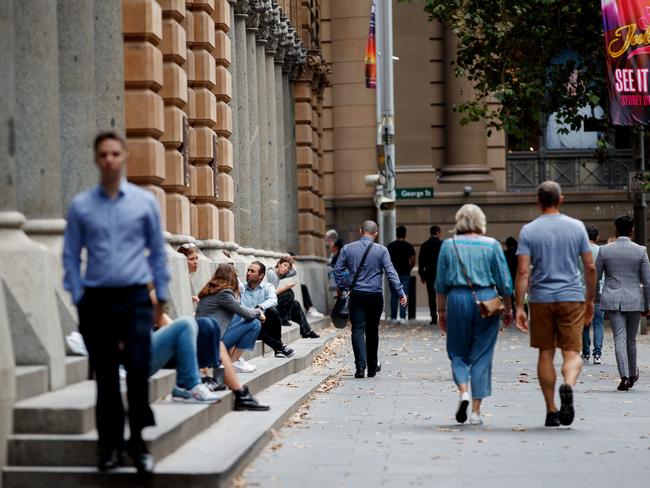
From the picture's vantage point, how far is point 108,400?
905 centimetres

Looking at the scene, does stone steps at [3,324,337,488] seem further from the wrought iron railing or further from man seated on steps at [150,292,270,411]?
the wrought iron railing

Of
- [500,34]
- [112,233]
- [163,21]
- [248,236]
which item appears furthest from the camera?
[500,34]

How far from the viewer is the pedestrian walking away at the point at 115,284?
8.97m

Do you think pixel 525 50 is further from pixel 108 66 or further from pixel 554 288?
pixel 554 288

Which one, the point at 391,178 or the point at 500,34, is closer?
the point at 500,34

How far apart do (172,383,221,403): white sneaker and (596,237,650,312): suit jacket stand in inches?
257

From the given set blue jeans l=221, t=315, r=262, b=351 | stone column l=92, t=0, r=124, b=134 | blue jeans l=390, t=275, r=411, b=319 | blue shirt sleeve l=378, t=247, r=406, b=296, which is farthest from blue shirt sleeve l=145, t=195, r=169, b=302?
blue jeans l=390, t=275, r=411, b=319

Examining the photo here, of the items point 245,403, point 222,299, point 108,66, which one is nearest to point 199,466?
point 245,403

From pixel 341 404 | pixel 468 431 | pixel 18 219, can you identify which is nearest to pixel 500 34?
pixel 341 404

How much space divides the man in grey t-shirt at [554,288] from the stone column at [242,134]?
11.8m

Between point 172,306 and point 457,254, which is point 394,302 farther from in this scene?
point 457,254

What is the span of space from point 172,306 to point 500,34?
1678 centimetres

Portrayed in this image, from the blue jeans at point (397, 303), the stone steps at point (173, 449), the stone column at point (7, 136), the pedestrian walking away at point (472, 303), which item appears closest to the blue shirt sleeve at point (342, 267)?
the stone steps at point (173, 449)

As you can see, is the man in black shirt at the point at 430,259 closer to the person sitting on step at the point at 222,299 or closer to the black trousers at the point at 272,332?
the black trousers at the point at 272,332
